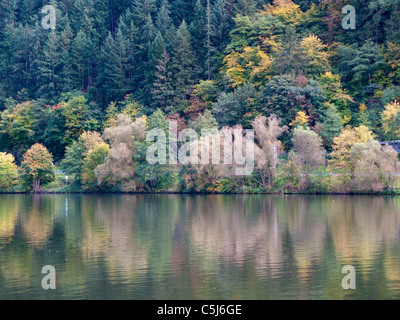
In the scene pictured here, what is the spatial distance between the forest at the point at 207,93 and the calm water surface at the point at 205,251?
47.5 feet

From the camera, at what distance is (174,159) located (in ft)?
210

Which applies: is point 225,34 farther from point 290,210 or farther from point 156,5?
point 290,210

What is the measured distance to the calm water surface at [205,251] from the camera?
1920 cm

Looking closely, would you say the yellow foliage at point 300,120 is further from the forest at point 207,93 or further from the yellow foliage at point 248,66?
the yellow foliage at point 248,66

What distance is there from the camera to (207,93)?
81375 mm

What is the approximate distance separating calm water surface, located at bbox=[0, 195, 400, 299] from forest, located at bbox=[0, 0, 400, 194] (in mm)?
14491

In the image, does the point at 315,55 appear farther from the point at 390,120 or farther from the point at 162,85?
the point at 162,85

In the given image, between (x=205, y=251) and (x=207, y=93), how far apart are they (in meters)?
56.9

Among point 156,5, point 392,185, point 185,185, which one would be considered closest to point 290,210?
point 392,185

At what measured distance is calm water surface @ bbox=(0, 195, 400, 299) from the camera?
19.2 m

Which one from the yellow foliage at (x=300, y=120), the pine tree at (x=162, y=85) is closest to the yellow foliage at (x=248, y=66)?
the pine tree at (x=162, y=85)

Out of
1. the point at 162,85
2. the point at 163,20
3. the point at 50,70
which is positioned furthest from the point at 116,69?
the point at 50,70

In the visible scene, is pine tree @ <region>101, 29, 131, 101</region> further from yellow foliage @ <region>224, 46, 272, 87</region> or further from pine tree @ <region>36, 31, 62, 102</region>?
yellow foliage @ <region>224, 46, 272, 87</region>
